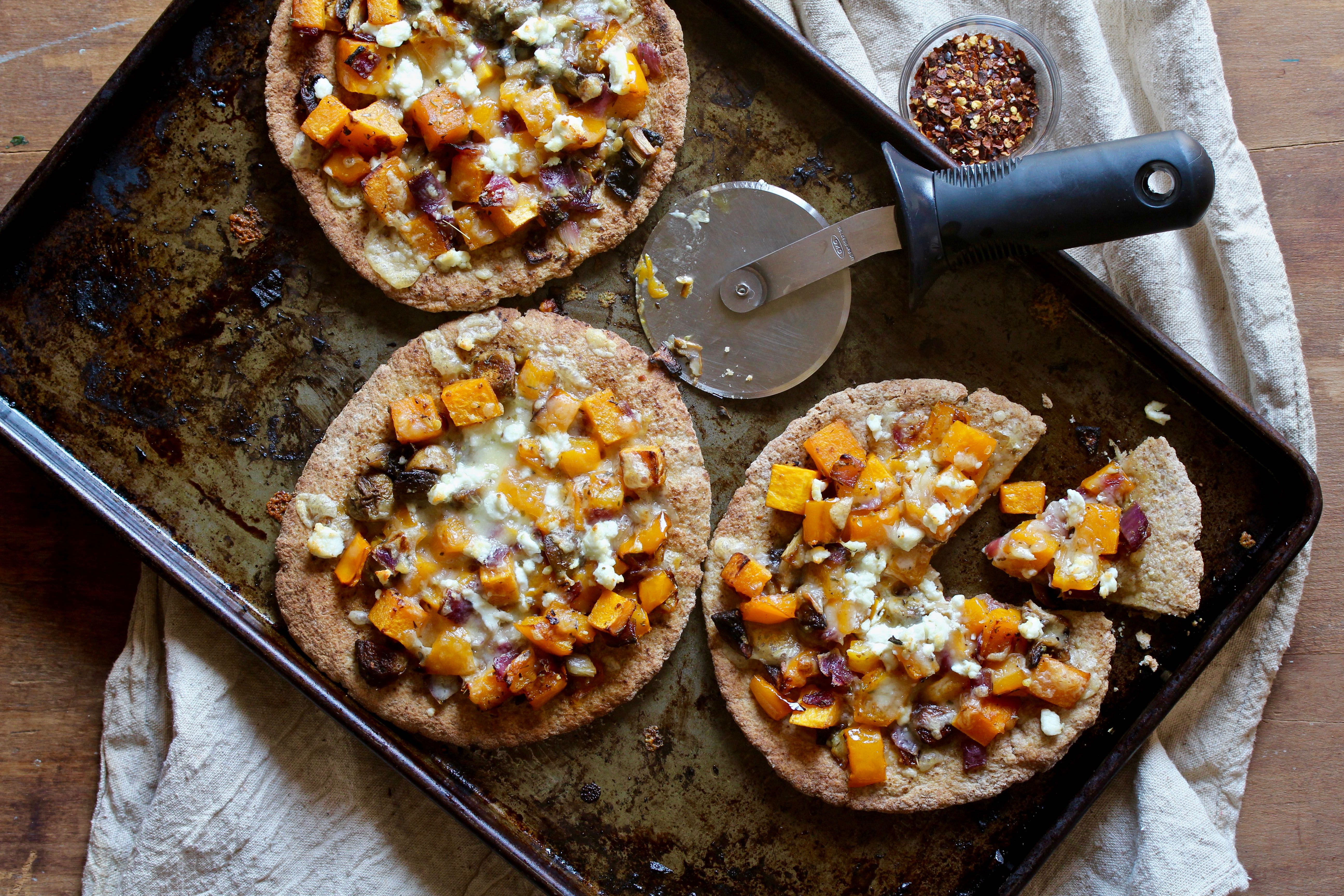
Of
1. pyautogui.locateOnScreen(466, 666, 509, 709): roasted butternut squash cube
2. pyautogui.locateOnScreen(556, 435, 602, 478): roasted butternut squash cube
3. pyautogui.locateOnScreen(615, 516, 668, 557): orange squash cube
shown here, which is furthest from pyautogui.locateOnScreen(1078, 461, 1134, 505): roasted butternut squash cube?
pyautogui.locateOnScreen(466, 666, 509, 709): roasted butternut squash cube

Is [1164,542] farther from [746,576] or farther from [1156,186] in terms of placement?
[746,576]

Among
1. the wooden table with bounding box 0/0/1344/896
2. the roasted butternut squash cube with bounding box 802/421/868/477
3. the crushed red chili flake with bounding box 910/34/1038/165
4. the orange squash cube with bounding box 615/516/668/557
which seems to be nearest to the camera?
the orange squash cube with bounding box 615/516/668/557

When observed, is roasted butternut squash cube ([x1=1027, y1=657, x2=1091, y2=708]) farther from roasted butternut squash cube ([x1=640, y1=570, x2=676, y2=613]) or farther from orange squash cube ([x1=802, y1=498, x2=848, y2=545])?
roasted butternut squash cube ([x1=640, y1=570, x2=676, y2=613])

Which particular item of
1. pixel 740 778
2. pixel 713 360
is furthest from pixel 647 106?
pixel 740 778

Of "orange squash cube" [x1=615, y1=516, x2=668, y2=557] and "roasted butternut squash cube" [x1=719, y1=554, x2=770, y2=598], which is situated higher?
"orange squash cube" [x1=615, y1=516, x2=668, y2=557]

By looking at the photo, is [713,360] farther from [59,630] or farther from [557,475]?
[59,630]

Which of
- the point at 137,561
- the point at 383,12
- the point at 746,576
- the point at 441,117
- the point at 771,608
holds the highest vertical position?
the point at 383,12

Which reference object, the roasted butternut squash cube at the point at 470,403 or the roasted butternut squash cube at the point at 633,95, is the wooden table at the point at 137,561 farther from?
the roasted butternut squash cube at the point at 633,95

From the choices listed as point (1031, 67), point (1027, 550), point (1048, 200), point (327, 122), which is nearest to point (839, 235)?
point (1048, 200)
